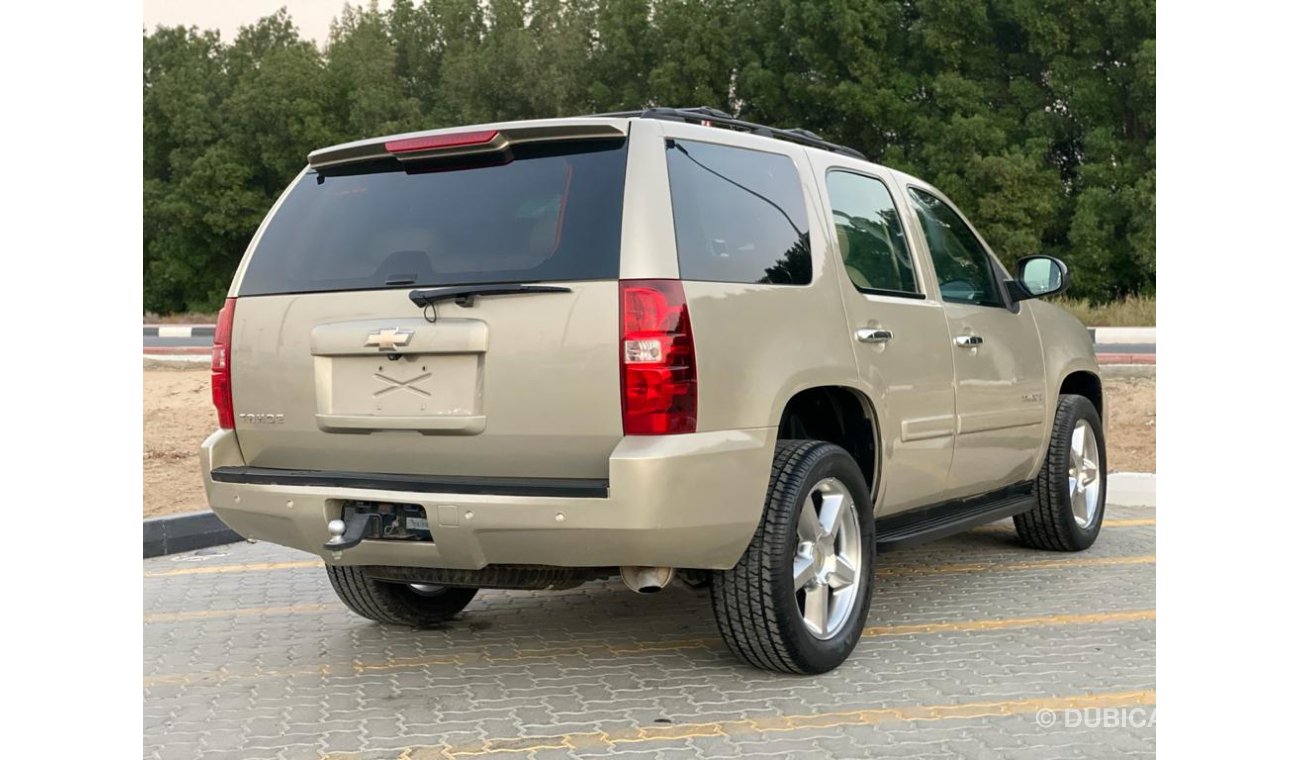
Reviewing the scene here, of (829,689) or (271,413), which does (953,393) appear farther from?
(271,413)

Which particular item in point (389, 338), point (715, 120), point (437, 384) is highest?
point (715, 120)

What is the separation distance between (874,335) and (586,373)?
57.0 inches

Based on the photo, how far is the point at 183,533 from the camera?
25.5 feet

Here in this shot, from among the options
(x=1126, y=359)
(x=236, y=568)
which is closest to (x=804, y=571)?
(x=236, y=568)

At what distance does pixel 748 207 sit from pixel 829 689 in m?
1.69

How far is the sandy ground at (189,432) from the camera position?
386 inches

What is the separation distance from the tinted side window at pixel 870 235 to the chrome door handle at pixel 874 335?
185 millimetres

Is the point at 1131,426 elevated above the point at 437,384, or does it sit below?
below

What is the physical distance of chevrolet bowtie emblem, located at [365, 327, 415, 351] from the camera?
426 centimetres

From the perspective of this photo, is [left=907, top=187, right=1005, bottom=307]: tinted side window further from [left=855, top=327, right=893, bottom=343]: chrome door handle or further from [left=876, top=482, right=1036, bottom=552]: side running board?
[left=876, top=482, right=1036, bottom=552]: side running board

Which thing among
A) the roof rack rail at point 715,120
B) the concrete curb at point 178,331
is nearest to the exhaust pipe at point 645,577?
the roof rack rail at point 715,120

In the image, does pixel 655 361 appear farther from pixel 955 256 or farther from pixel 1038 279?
pixel 1038 279

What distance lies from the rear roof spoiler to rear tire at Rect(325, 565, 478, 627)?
5.60ft

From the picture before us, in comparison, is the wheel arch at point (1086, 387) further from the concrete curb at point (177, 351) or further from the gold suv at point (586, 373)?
the concrete curb at point (177, 351)
